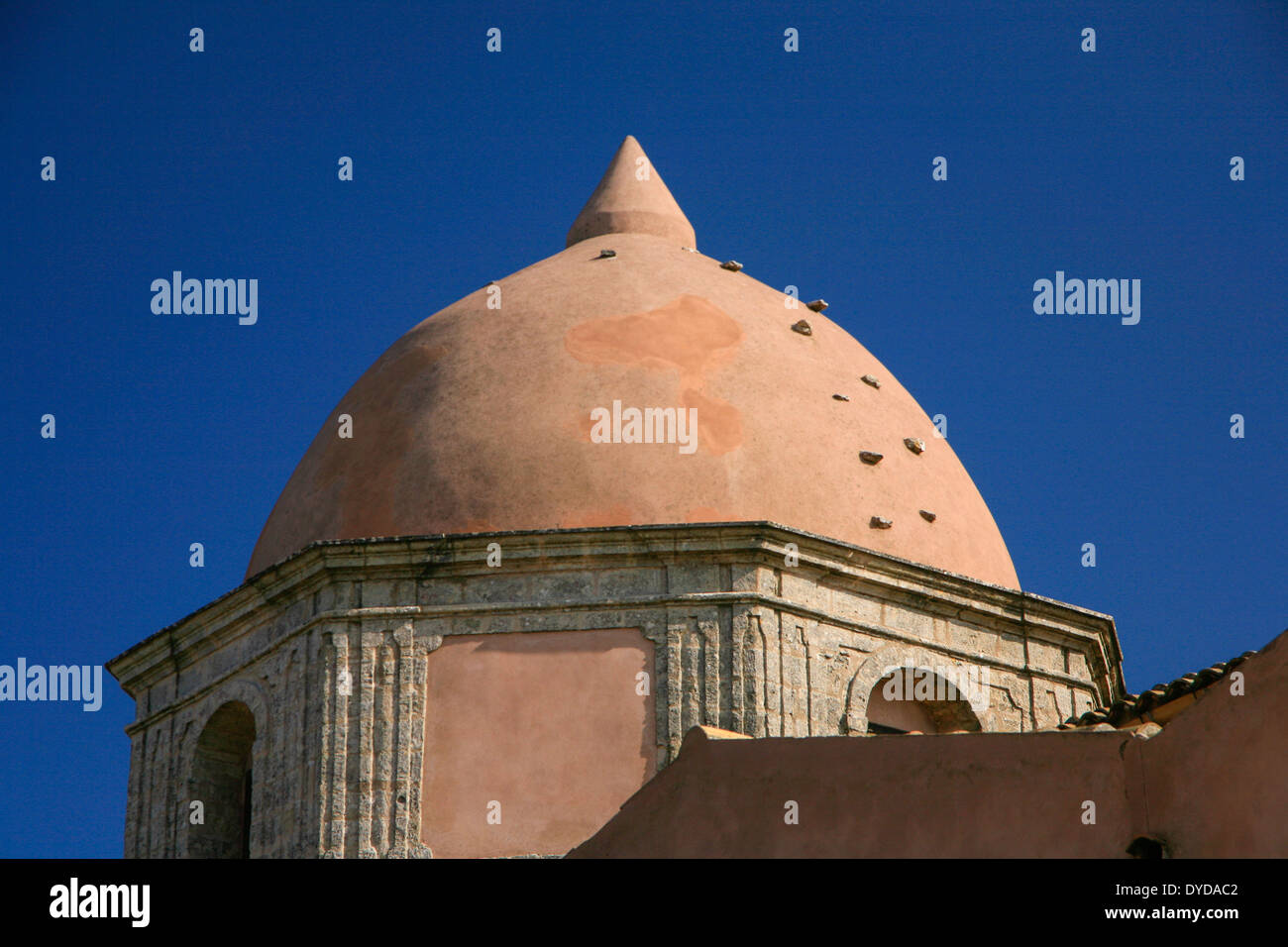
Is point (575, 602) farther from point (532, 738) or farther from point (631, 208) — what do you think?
point (631, 208)

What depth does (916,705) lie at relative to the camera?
1412 centimetres

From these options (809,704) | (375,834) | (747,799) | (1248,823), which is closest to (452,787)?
(375,834)

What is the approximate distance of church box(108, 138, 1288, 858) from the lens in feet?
43.7

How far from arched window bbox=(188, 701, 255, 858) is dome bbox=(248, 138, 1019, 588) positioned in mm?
1148

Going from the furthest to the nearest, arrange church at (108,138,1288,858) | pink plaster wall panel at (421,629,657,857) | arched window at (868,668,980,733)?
arched window at (868,668,980,733) < church at (108,138,1288,858) < pink plaster wall panel at (421,629,657,857)

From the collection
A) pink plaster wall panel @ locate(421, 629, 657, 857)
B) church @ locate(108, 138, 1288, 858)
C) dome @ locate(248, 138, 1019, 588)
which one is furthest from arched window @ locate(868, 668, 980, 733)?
pink plaster wall panel @ locate(421, 629, 657, 857)

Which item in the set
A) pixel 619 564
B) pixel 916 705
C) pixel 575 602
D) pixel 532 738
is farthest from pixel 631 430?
pixel 916 705

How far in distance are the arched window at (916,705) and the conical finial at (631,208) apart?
177 inches

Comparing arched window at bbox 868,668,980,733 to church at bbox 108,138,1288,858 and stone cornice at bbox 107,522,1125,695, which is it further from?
stone cornice at bbox 107,522,1125,695

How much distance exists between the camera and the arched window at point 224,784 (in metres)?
14.4

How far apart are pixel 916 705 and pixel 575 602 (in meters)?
2.41

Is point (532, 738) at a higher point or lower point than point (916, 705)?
lower

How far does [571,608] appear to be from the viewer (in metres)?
13.6

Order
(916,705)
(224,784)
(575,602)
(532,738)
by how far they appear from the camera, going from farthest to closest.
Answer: (224,784) → (916,705) → (575,602) → (532,738)
